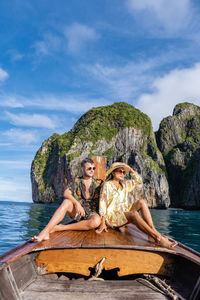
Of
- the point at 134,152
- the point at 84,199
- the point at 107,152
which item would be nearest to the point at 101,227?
the point at 84,199

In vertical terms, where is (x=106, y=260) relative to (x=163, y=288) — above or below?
above

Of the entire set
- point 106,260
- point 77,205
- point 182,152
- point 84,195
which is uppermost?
point 182,152

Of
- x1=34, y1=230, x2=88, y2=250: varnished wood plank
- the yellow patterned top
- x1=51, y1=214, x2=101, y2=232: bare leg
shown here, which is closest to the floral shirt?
the yellow patterned top

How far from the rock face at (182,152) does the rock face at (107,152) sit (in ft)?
17.0

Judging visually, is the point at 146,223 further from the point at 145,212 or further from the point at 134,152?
the point at 134,152

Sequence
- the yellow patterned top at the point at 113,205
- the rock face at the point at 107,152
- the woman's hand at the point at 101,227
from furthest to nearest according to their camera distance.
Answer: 1. the rock face at the point at 107,152
2. the yellow patterned top at the point at 113,205
3. the woman's hand at the point at 101,227

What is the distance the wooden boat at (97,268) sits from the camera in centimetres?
210

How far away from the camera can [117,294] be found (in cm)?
210

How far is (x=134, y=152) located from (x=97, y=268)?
5217 centimetres

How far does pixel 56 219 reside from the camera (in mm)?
3090

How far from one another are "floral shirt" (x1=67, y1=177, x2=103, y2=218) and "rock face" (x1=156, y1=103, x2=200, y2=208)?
50.9 meters

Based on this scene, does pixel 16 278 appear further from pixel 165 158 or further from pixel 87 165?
pixel 165 158

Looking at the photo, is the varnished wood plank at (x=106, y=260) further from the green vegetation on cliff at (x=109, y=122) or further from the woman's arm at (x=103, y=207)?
the green vegetation on cliff at (x=109, y=122)

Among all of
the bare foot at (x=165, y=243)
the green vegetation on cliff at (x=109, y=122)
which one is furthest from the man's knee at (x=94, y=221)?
the green vegetation on cliff at (x=109, y=122)
